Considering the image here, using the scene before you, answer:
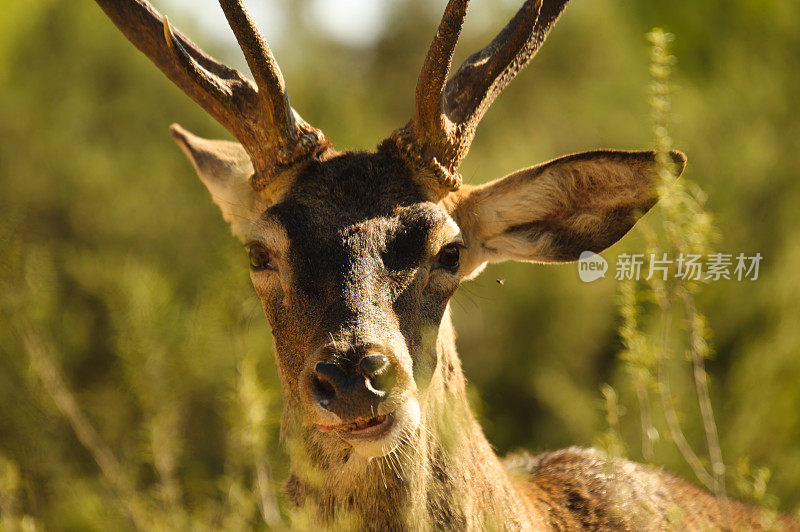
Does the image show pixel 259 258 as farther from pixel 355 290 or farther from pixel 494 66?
pixel 494 66

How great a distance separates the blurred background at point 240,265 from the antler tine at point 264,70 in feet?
2.56

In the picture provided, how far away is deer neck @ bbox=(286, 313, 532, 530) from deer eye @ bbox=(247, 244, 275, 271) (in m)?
0.86

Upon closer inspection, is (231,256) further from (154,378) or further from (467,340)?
(467,340)

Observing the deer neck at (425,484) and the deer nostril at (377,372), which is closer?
the deer nostril at (377,372)

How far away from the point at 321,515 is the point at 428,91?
1972 millimetres

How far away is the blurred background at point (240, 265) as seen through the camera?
6.82 m

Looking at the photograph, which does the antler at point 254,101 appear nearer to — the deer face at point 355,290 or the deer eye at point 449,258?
the deer face at point 355,290

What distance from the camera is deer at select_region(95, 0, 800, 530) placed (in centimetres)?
392

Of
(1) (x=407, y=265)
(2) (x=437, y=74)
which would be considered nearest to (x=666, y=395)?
(1) (x=407, y=265)

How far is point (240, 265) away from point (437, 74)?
1.49 meters

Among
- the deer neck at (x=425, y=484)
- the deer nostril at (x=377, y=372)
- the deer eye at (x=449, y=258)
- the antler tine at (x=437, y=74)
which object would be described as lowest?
the deer neck at (x=425, y=484)

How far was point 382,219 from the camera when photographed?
4.26 meters

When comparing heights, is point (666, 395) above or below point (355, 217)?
below

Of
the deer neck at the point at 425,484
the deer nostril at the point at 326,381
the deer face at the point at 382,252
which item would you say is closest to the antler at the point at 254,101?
the deer face at the point at 382,252
